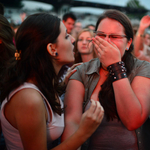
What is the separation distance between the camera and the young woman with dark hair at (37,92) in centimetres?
120

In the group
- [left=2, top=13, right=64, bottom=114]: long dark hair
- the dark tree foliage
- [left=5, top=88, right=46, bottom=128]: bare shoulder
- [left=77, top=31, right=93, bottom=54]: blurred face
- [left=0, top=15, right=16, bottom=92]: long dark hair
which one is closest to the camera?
[left=5, top=88, right=46, bottom=128]: bare shoulder

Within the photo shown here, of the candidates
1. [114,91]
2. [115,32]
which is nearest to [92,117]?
[114,91]

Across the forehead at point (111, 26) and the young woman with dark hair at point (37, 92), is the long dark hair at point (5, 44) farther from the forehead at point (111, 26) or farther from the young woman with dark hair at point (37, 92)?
the forehead at point (111, 26)

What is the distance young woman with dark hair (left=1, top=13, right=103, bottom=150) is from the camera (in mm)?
1202

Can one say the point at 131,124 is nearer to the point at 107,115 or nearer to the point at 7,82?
the point at 107,115

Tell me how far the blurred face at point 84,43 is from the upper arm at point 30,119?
2.66 meters

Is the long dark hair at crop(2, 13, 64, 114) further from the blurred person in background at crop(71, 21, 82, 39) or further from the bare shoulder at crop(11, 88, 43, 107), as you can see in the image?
the blurred person in background at crop(71, 21, 82, 39)

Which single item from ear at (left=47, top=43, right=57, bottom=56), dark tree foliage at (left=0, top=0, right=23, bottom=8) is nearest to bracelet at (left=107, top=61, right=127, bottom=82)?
ear at (left=47, top=43, right=57, bottom=56)

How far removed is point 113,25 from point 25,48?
939 millimetres

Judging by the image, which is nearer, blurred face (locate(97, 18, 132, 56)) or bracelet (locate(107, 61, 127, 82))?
bracelet (locate(107, 61, 127, 82))

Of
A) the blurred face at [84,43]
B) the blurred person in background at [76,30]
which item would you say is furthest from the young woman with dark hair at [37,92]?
the blurred person in background at [76,30]

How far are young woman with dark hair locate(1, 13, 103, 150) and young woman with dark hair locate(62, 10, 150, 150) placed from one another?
0.88 feet

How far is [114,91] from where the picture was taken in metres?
1.50

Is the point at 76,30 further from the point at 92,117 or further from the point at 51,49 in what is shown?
the point at 92,117
